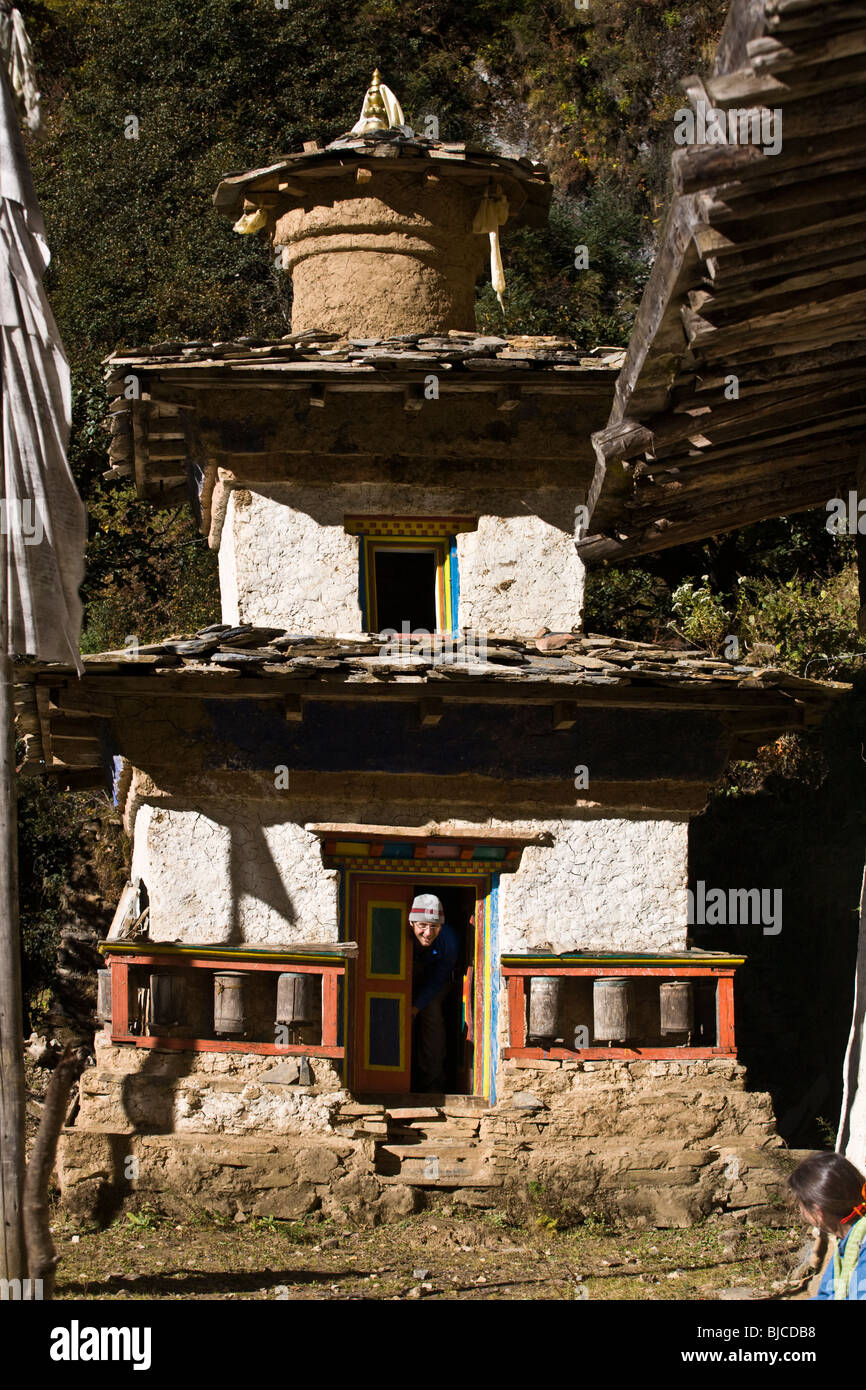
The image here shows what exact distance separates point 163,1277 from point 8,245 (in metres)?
5.59

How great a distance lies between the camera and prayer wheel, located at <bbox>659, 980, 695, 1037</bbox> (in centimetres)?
1120

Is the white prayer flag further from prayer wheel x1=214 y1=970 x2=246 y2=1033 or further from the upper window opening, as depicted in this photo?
the upper window opening

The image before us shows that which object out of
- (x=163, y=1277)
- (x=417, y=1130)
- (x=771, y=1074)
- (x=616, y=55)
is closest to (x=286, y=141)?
(x=616, y=55)

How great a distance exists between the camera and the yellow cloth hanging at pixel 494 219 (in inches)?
544

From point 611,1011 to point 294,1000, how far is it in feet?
7.14

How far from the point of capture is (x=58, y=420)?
7.41m

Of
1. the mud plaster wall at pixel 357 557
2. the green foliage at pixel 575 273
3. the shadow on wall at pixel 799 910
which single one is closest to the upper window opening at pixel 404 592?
the mud plaster wall at pixel 357 557

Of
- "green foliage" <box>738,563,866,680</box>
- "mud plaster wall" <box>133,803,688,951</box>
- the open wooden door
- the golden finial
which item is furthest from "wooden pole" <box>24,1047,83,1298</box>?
"green foliage" <box>738,563,866,680</box>

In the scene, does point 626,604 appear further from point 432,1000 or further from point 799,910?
point 432,1000

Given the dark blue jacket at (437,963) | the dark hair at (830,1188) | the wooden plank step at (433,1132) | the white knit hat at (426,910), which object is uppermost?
the white knit hat at (426,910)

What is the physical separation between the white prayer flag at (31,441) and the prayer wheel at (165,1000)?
4.04m

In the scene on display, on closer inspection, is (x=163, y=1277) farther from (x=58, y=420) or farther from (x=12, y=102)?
(x=12, y=102)

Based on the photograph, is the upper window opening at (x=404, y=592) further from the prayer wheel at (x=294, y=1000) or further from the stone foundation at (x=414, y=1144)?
the stone foundation at (x=414, y=1144)

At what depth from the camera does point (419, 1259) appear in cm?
971
